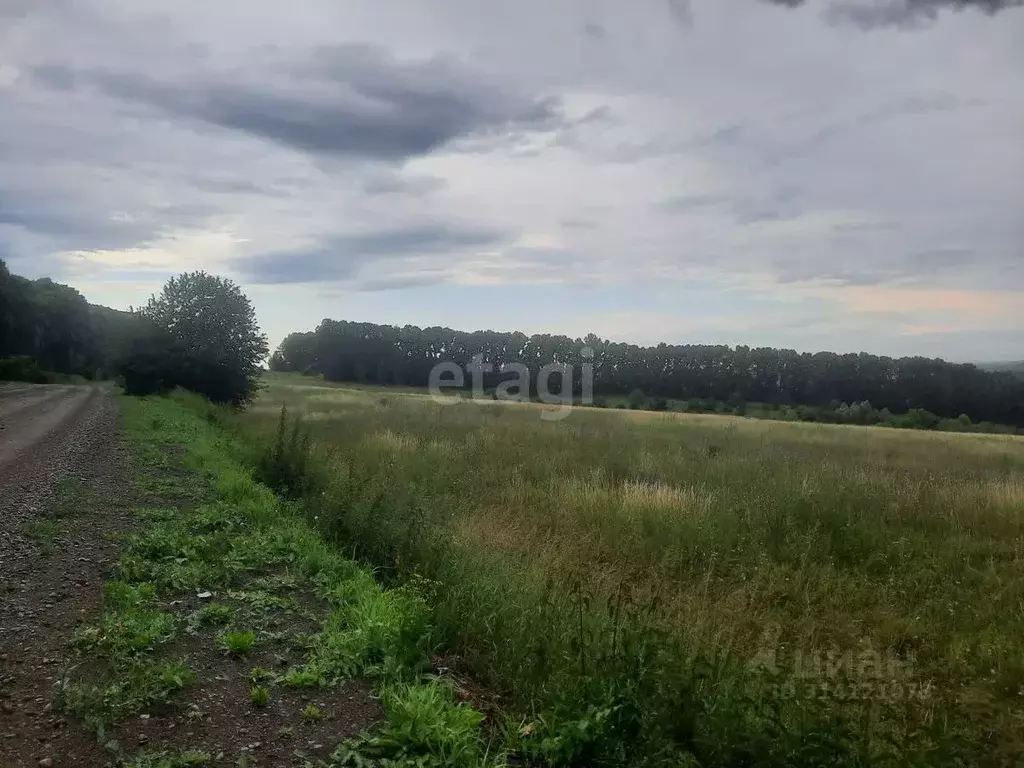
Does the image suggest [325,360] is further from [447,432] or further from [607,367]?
[447,432]

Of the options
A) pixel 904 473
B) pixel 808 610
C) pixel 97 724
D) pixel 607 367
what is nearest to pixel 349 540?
pixel 97 724

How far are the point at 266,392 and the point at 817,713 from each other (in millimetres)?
39952

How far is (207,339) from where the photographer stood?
34.9 m

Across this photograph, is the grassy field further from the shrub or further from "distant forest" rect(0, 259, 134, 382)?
"distant forest" rect(0, 259, 134, 382)

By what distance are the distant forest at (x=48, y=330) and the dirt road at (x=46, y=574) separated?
1331 inches

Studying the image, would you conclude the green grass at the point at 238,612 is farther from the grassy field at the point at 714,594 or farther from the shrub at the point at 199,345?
the shrub at the point at 199,345
